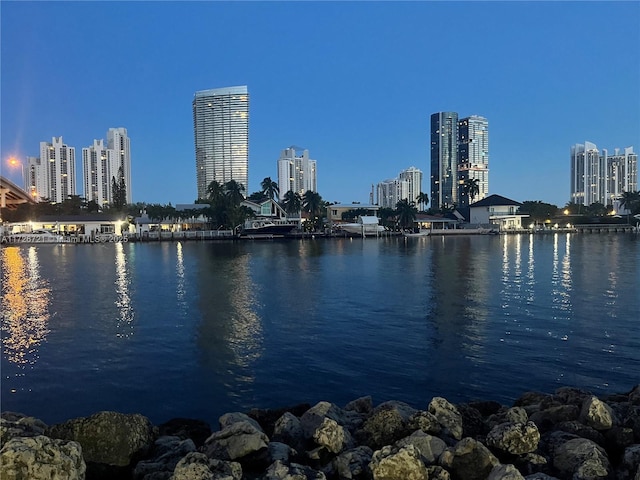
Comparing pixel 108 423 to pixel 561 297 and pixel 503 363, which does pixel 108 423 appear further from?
pixel 561 297

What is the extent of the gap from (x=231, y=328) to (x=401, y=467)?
13.9 metres

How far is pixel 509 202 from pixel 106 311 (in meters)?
125

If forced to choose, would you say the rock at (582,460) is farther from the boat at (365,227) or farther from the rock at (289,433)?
the boat at (365,227)

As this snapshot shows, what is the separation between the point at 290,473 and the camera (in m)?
6.41

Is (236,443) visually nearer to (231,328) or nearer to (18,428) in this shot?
(18,428)

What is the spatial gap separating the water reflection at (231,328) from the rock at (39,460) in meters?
6.24

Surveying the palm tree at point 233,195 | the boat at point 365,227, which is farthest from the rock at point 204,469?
the boat at point 365,227

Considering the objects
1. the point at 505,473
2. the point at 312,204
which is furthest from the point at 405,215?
the point at 505,473

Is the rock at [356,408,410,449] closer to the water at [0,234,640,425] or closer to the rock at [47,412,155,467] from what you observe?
the water at [0,234,640,425]

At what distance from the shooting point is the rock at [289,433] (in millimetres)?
8031

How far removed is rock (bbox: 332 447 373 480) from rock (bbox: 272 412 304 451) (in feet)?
3.54

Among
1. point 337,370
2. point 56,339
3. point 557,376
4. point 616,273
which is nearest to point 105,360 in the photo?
point 56,339

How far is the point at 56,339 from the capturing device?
702 inches

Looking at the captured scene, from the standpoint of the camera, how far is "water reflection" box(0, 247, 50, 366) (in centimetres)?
1638
